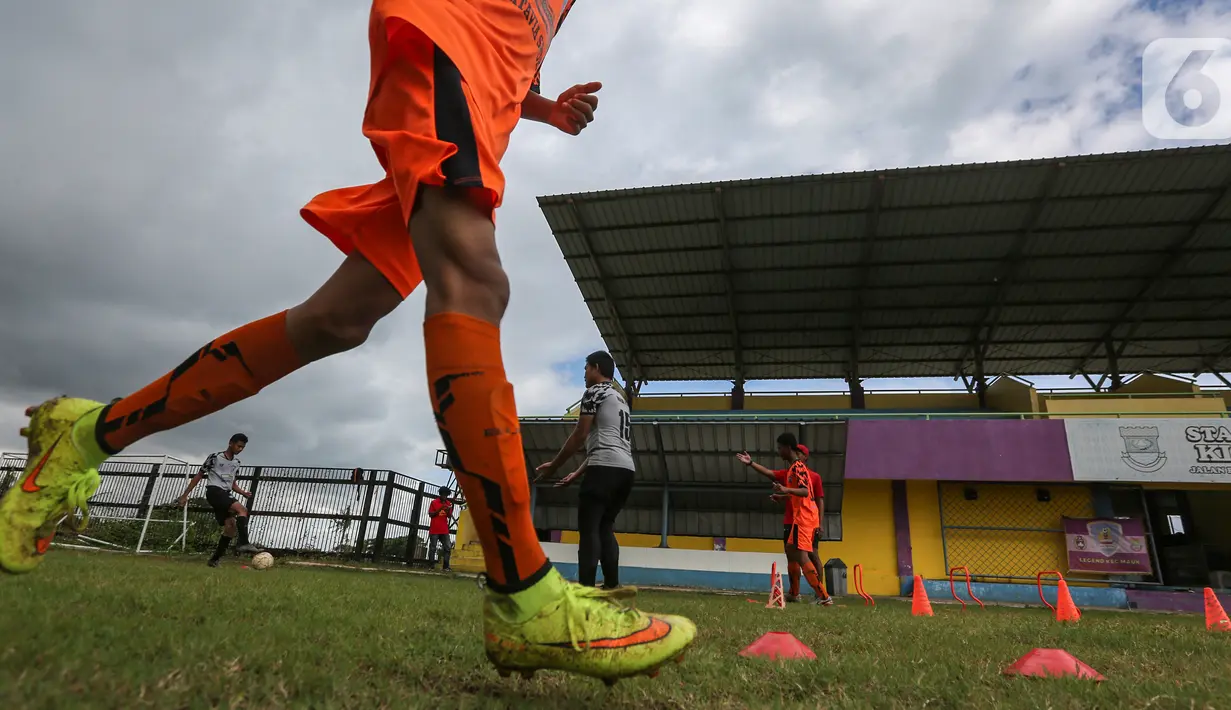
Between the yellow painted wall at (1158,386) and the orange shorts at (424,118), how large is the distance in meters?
24.9

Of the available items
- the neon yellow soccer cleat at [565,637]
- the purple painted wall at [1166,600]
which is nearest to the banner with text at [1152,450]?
the purple painted wall at [1166,600]

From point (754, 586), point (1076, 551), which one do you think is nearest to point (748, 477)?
point (754, 586)

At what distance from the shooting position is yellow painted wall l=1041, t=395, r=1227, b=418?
53.6 feet

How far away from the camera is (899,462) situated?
16281 mm

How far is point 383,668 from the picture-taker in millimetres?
1396

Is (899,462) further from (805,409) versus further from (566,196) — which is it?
(566,196)

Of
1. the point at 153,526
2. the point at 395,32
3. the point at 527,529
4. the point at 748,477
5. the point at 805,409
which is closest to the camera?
the point at 527,529

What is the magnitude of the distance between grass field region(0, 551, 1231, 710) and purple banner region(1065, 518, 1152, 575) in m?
15.6

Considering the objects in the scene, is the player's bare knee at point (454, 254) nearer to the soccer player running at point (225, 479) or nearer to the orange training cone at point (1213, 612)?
the orange training cone at point (1213, 612)

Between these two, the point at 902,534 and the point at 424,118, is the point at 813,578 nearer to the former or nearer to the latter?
the point at 424,118

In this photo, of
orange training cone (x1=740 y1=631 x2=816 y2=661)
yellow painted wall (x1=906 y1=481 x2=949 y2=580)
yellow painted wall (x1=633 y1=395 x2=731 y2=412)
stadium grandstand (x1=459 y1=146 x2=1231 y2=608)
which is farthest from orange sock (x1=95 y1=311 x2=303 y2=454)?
yellow painted wall (x1=633 y1=395 x2=731 y2=412)

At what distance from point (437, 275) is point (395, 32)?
570 mm

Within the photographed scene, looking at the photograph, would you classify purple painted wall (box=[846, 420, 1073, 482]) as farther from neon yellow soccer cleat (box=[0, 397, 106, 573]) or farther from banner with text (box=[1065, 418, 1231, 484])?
neon yellow soccer cleat (box=[0, 397, 106, 573])

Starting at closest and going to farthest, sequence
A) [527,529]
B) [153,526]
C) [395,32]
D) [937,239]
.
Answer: [527,529]
[395,32]
[153,526]
[937,239]
